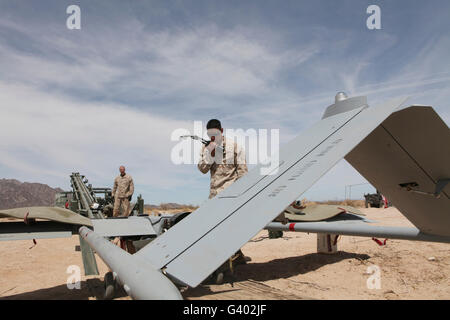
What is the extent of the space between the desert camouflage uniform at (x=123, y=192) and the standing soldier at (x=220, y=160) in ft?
17.9

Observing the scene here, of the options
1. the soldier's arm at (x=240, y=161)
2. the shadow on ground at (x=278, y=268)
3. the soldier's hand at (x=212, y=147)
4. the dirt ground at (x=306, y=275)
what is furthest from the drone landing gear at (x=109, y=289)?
the soldier's arm at (x=240, y=161)

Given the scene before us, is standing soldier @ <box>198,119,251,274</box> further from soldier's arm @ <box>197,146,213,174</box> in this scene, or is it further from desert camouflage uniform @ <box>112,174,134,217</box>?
desert camouflage uniform @ <box>112,174,134,217</box>

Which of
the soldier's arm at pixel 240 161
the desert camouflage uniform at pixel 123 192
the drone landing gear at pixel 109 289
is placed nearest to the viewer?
the drone landing gear at pixel 109 289

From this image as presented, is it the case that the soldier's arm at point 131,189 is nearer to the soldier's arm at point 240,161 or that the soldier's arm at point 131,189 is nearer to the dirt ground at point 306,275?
the dirt ground at point 306,275

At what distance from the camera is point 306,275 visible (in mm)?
5059

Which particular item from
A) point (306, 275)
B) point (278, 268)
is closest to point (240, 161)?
point (306, 275)

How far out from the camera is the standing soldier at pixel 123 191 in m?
9.09

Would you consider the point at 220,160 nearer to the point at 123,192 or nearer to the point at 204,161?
the point at 204,161

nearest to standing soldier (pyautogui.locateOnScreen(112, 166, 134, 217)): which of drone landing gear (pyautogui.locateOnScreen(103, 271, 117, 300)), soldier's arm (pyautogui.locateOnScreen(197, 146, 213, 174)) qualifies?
drone landing gear (pyautogui.locateOnScreen(103, 271, 117, 300))

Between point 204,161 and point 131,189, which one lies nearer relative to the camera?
point 204,161

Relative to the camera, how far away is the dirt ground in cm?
399

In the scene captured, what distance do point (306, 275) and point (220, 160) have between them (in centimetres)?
245

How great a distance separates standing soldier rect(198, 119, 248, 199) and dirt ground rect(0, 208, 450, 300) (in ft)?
4.41
